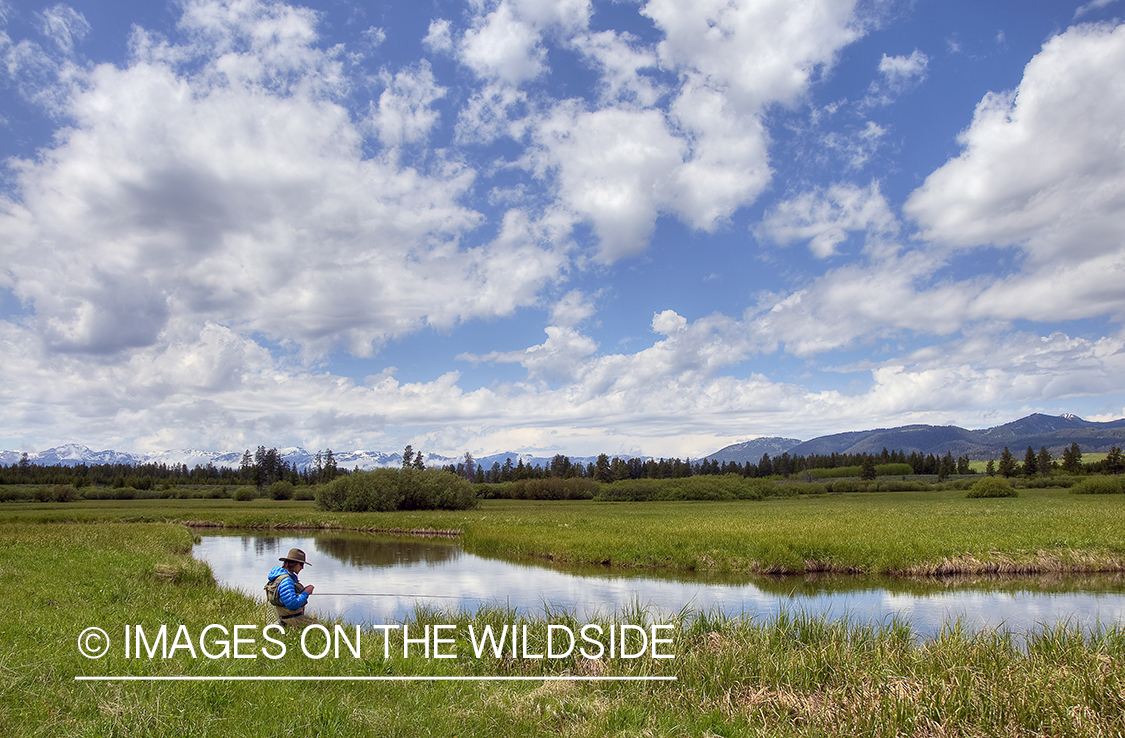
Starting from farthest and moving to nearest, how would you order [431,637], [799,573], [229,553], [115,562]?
1. [229,553]
2. [799,573]
3. [115,562]
4. [431,637]

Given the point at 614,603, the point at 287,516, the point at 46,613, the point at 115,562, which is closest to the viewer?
the point at 46,613

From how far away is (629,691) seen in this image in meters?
9.70

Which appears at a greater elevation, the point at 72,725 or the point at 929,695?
the point at 72,725

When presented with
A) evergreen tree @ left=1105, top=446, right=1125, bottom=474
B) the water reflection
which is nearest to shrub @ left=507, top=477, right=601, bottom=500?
the water reflection

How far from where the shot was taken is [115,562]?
2255 cm

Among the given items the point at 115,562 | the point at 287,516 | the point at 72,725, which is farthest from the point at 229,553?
the point at 72,725

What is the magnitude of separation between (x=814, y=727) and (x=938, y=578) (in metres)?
21.5

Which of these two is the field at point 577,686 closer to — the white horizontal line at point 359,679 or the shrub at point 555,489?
the white horizontal line at point 359,679

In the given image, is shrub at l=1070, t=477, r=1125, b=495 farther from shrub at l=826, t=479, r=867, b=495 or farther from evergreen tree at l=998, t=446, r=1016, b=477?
evergreen tree at l=998, t=446, r=1016, b=477

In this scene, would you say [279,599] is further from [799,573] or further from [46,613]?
[799,573]

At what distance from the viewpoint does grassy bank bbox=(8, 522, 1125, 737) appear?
7133mm

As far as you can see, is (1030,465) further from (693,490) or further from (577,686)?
(577,686)

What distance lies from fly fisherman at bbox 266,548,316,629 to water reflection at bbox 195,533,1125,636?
338cm

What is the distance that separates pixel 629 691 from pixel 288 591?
21.5ft
